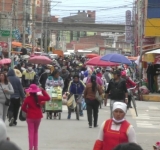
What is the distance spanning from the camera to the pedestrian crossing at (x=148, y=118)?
2089 centimetres

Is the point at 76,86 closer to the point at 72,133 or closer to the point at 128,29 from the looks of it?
the point at 72,133

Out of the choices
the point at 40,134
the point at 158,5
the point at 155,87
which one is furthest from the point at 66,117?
the point at 158,5

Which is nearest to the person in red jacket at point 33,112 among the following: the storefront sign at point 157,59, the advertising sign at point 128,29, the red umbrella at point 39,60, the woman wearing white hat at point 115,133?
the woman wearing white hat at point 115,133

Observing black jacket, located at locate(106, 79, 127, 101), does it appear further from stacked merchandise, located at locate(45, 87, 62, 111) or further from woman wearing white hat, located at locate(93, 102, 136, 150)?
woman wearing white hat, located at locate(93, 102, 136, 150)

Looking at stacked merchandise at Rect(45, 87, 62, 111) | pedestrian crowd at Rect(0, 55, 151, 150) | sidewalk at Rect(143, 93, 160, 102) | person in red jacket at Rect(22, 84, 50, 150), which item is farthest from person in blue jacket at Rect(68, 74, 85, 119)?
sidewalk at Rect(143, 93, 160, 102)

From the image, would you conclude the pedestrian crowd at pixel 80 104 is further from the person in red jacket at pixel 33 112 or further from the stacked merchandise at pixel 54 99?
the stacked merchandise at pixel 54 99

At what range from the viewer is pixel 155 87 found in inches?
1463

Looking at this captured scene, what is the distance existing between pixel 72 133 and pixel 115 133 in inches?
356

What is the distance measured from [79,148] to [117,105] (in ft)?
19.5

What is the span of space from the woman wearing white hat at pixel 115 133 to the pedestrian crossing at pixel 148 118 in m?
11.9

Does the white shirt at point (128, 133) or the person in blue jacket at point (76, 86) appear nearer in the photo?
the white shirt at point (128, 133)

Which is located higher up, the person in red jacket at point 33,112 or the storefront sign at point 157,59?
the person in red jacket at point 33,112

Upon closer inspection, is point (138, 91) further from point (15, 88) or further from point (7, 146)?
point (7, 146)

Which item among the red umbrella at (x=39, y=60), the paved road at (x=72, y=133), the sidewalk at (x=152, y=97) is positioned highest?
the red umbrella at (x=39, y=60)
